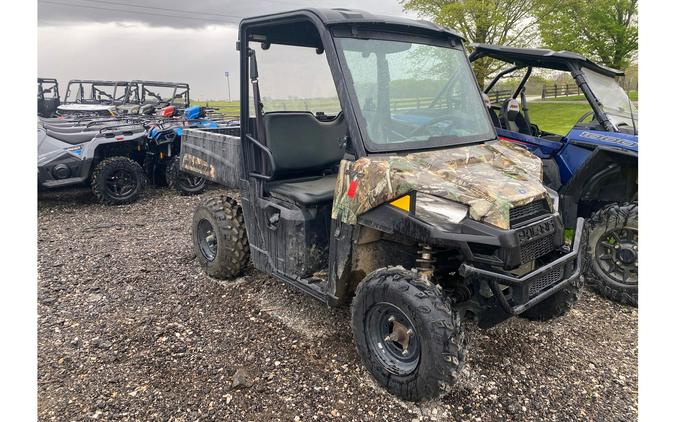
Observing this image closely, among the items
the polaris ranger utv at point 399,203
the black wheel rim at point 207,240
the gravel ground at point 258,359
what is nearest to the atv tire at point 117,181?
the gravel ground at point 258,359

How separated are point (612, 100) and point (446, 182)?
324 cm

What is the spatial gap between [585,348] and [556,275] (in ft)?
3.15

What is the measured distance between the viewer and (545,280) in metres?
2.89

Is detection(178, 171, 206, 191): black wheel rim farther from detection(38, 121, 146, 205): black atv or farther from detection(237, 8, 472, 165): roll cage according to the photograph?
detection(237, 8, 472, 165): roll cage

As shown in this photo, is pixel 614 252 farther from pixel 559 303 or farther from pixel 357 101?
pixel 357 101

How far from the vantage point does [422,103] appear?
3.30 m

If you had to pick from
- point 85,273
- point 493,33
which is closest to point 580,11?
point 493,33

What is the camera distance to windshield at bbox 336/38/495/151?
3.04 meters

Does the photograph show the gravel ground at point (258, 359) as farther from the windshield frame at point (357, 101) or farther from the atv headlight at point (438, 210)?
the windshield frame at point (357, 101)

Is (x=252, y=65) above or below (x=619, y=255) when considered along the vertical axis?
above

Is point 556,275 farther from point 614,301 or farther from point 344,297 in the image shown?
point 614,301

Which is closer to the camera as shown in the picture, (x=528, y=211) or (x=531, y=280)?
(x=531, y=280)

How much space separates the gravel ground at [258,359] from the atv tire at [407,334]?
19 centimetres

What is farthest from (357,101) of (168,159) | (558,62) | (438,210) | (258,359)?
(168,159)
